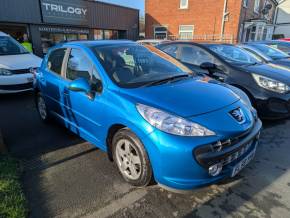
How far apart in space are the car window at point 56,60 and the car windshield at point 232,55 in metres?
3.06

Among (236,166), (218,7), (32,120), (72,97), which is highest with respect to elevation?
(218,7)

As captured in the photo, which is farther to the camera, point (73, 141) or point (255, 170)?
point (73, 141)

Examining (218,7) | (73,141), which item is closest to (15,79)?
(73,141)

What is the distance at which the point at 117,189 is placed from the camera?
254 centimetres

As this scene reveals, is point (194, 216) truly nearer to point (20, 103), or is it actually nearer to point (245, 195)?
point (245, 195)

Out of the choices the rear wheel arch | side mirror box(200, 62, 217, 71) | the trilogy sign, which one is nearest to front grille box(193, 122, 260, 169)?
the rear wheel arch

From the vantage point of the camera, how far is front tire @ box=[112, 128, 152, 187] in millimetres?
2270

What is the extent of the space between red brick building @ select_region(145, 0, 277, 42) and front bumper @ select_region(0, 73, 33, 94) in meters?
17.4

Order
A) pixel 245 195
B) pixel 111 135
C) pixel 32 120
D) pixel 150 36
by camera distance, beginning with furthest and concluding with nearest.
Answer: pixel 150 36 < pixel 32 120 < pixel 111 135 < pixel 245 195

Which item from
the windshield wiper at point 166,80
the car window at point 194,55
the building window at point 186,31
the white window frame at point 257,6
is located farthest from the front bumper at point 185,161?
the white window frame at point 257,6

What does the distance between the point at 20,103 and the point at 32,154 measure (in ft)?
10.0

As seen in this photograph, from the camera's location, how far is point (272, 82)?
4.12 metres

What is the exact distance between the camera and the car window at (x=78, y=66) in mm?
2971

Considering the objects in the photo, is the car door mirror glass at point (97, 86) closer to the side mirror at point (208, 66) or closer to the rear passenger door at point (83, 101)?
the rear passenger door at point (83, 101)
